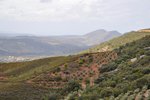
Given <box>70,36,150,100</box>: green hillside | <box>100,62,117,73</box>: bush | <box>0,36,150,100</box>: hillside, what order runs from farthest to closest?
<box>100,62,117,73</box>: bush
<box>0,36,150,100</box>: hillside
<box>70,36,150,100</box>: green hillside

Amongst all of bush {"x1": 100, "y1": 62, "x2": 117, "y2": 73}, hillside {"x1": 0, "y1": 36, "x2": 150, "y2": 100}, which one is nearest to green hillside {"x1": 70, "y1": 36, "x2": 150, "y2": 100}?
hillside {"x1": 0, "y1": 36, "x2": 150, "y2": 100}

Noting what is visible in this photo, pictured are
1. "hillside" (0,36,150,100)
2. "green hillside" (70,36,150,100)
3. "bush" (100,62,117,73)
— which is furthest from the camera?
"bush" (100,62,117,73)

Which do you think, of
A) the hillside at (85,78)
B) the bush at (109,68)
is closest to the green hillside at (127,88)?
the hillside at (85,78)

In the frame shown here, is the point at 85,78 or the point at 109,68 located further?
the point at 85,78

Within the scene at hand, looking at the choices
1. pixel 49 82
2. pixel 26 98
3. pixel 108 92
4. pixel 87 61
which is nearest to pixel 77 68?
pixel 87 61

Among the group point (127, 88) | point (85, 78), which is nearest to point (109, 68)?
point (85, 78)

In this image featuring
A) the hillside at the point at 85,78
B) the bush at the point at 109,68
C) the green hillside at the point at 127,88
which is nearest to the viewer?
the green hillside at the point at 127,88

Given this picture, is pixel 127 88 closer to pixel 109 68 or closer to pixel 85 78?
pixel 109 68

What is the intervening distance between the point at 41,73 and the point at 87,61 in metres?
12.1

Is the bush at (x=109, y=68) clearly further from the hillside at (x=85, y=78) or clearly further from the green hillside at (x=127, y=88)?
the green hillside at (x=127, y=88)

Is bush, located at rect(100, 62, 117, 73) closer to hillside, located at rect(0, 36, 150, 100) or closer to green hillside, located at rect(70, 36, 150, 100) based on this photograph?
hillside, located at rect(0, 36, 150, 100)

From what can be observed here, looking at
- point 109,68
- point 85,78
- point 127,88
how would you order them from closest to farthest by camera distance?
point 127,88 < point 109,68 < point 85,78

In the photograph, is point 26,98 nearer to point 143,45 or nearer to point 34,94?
point 34,94

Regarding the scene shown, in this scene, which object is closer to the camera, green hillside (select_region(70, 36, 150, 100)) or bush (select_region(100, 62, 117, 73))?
green hillside (select_region(70, 36, 150, 100))
